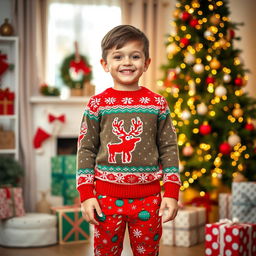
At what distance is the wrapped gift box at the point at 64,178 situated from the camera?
16.2 feet

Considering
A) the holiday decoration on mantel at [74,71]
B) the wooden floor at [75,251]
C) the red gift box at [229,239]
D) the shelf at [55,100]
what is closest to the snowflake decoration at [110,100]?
the red gift box at [229,239]

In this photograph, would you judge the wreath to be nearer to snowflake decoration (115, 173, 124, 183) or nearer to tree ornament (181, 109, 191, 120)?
tree ornament (181, 109, 191, 120)

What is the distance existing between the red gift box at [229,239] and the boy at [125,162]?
1.67 metres

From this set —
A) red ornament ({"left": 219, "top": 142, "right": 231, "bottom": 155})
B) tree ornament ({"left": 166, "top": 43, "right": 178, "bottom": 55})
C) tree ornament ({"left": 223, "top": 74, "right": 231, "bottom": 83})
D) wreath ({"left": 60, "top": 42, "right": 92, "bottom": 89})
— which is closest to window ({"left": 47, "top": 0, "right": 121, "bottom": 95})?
wreath ({"left": 60, "top": 42, "right": 92, "bottom": 89})

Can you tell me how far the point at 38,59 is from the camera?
5590 millimetres

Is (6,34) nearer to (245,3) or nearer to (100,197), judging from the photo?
(245,3)

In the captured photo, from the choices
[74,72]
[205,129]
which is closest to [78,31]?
[74,72]

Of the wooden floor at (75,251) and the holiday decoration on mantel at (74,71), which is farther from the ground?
the holiday decoration on mantel at (74,71)

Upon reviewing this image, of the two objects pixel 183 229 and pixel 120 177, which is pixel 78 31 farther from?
pixel 120 177

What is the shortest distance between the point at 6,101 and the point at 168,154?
11.6ft

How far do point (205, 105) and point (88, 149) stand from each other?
10.5 feet

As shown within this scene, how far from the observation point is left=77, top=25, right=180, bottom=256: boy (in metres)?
1.71

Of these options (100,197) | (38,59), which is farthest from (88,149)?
(38,59)

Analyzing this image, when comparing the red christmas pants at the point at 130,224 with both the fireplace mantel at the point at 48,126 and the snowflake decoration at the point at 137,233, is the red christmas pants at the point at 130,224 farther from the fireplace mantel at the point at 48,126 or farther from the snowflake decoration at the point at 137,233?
the fireplace mantel at the point at 48,126
